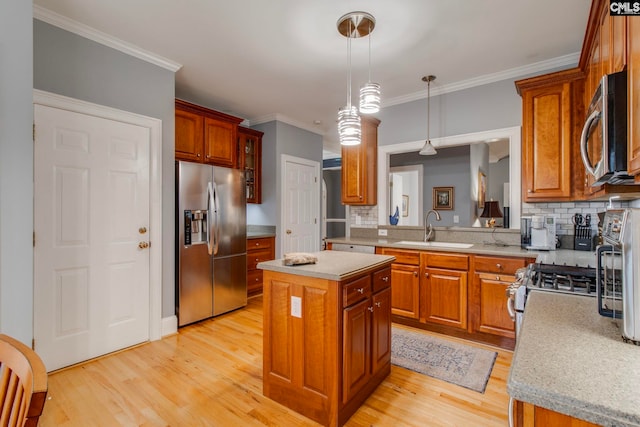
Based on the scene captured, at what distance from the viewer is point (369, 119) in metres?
3.99

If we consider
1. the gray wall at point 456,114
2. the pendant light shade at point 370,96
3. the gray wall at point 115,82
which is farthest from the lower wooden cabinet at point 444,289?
the gray wall at point 115,82

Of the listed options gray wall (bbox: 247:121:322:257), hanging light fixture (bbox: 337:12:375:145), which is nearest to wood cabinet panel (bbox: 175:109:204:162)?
gray wall (bbox: 247:121:322:257)

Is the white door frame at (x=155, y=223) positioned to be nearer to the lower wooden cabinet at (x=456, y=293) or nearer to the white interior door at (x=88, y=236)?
the white interior door at (x=88, y=236)

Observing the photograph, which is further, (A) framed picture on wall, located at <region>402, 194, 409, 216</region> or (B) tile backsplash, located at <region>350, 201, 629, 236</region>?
(A) framed picture on wall, located at <region>402, 194, 409, 216</region>

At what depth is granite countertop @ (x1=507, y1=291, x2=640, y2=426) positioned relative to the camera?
60 cm

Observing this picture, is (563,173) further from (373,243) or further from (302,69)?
(302,69)

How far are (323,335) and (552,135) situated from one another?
104 inches

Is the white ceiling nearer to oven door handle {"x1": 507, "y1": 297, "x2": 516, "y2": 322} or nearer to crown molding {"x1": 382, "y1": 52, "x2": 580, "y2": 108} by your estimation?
crown molding {"x1": 382, "y1": 52, "x2": 580, "y2": 108}

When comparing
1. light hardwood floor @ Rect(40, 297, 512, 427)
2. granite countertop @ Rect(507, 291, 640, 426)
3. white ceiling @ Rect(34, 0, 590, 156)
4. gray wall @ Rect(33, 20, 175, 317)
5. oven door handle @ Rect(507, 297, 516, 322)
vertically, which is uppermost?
white ceiling @ Rect(34, 0, 590, 156)

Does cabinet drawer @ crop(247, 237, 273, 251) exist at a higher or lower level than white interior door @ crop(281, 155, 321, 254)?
lower

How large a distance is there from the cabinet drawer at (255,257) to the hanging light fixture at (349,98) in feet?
8.75

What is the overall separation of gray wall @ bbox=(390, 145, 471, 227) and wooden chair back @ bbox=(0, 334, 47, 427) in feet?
12.1

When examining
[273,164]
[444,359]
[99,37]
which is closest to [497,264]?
[444,359]

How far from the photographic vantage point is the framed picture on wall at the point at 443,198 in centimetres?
371
